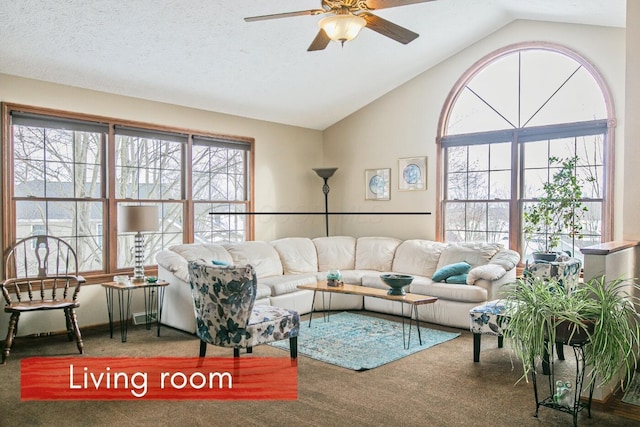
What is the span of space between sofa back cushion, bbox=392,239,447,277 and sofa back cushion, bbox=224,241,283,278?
1.51 meters

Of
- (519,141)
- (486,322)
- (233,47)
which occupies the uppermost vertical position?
(233,47)

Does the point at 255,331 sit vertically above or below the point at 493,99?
below

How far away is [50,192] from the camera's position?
16.0 ft

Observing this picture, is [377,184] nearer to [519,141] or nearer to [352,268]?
[352,268]

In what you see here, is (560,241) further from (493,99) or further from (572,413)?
(572,413)

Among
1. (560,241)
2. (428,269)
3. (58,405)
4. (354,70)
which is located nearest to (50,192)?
(58,405)

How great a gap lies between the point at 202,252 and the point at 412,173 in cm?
293

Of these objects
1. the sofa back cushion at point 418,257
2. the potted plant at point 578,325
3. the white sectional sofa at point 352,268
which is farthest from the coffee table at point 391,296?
the potted plant at point 578,325

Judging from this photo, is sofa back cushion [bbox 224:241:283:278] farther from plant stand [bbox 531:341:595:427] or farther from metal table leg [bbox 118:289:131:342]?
plant stand [bbox 531:341:595:427]

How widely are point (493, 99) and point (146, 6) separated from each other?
4.02 metres

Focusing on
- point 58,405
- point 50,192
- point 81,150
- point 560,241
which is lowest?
point 58,405

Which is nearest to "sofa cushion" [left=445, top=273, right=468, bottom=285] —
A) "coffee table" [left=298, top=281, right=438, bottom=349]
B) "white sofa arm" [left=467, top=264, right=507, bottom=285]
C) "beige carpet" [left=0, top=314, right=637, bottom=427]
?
"white sofa arm" [left=467, top=264, right=507, bottom=285]

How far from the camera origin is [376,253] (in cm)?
651

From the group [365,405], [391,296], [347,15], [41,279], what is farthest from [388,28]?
[41,279]
